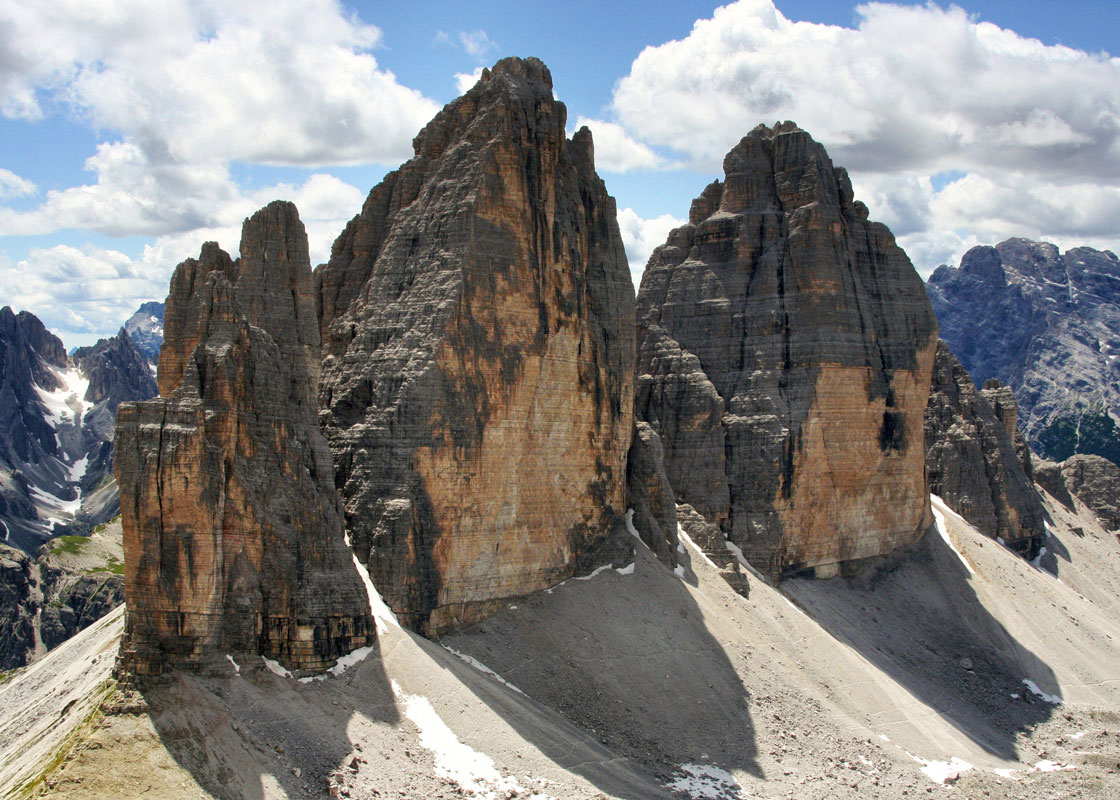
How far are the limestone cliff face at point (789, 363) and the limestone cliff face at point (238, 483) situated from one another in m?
22.8

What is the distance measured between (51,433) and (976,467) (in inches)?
5906

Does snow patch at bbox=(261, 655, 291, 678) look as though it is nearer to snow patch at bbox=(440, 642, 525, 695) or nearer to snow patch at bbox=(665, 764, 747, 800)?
snow patch at bbox=(440, 642, 525, 695)

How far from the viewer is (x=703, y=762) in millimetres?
36156

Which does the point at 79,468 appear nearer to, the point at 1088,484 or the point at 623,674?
the point at 1088,484

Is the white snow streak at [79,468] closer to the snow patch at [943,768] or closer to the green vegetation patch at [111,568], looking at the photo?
the green vegetation patch at [111,568]

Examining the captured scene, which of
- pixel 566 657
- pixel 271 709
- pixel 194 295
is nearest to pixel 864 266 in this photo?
pixel 566 657

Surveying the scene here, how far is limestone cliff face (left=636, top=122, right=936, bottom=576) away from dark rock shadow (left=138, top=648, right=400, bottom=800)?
1006 inches

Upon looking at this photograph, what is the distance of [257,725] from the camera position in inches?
1139

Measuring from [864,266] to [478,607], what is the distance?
30.0 meters

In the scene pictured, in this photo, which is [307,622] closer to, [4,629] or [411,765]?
[411,765]

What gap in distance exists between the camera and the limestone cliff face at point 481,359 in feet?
123

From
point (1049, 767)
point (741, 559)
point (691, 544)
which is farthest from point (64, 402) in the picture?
point (1049, 767)

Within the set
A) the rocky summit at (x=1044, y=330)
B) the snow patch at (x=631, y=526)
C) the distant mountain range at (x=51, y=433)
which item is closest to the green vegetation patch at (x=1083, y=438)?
the rocky summit at (x=1044, y=330)

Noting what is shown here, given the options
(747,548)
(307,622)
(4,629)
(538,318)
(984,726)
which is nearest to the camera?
(307,622)
